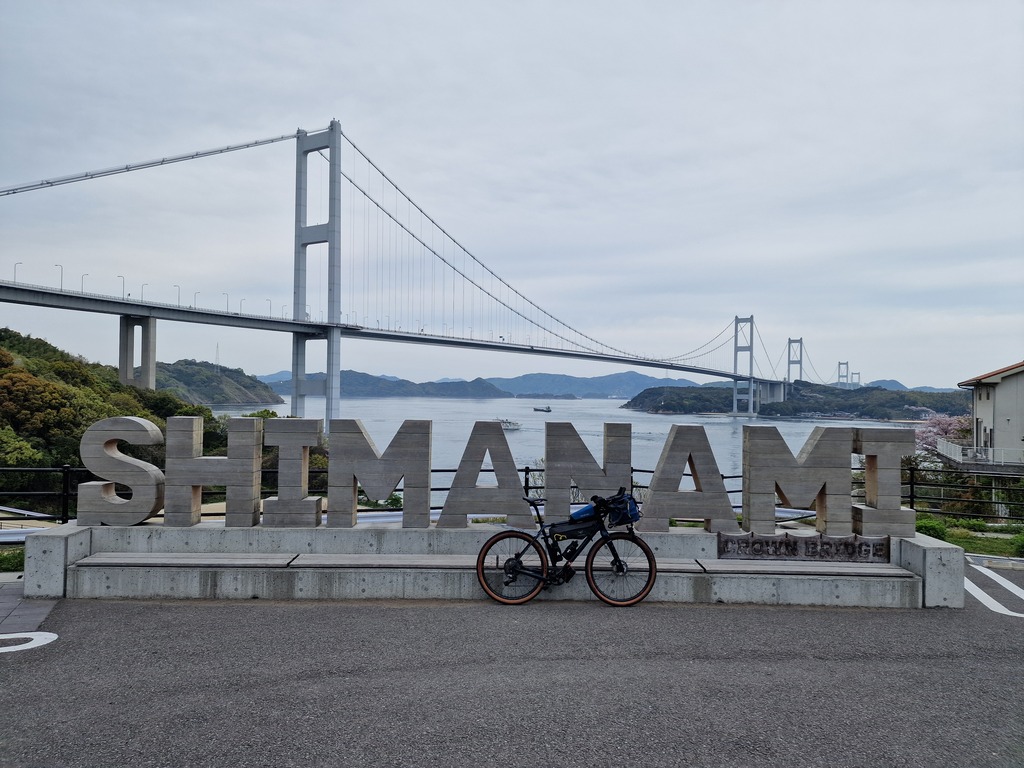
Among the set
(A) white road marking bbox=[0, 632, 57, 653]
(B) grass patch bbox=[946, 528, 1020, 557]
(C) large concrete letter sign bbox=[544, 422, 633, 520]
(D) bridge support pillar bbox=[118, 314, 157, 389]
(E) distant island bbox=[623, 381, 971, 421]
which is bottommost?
(B) grass patch bbox=[946, 528, 1020, 557]

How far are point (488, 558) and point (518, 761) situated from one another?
3108 mm

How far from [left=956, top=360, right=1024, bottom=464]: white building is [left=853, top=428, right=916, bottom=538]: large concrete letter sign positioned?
2469 cm

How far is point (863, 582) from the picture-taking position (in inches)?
246

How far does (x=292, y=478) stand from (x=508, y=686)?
352 cm

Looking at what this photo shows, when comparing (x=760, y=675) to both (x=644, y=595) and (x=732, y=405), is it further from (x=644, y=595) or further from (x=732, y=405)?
(x=732, y=405)

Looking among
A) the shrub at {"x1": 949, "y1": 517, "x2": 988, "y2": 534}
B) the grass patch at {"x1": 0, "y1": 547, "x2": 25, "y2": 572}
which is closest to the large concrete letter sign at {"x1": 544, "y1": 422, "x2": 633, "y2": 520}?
the grass patch at {"x1": 0, "y1": 547, "x2": 25, "y2": 572}

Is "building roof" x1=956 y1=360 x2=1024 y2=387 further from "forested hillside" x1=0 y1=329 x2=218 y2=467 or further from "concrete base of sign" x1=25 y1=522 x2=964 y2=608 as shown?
"forested hillside" x1=0 y1=329 x2=218 y2=467

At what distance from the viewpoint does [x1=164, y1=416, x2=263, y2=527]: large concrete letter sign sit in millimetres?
6875

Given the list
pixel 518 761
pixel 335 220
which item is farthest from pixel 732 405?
pixel 518 761

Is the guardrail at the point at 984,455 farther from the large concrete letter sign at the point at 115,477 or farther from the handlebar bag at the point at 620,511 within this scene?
the large concrete letter sign at the point at 115,477

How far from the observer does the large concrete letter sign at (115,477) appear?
6773 millimetres

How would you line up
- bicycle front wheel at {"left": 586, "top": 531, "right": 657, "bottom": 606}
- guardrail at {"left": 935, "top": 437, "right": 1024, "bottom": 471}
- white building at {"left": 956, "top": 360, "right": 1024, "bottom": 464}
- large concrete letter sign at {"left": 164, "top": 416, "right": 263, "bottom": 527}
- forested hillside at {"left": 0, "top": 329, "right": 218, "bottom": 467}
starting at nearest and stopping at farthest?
bicycle front wheel at {"left": 586, "top": 531, "right": 657, "bottom": 606} < large concrete letter sign at {"left": 164, "top": 416, "right": 263, "bottom": 527} < forested hillside at {"left": 0, "top": 329, "right": 218, "bottom": 467} < guardrail at {"left": 935, "top": 437, "right": 1024, "bottom": 471} < white building at {"left": 956, "top": 360, "right": 1024, "bottom": 464}

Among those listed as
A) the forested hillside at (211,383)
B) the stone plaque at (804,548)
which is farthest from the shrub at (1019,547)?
the forested hillside at (211,383)

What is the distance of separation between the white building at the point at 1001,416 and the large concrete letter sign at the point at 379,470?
2753 centimetres
